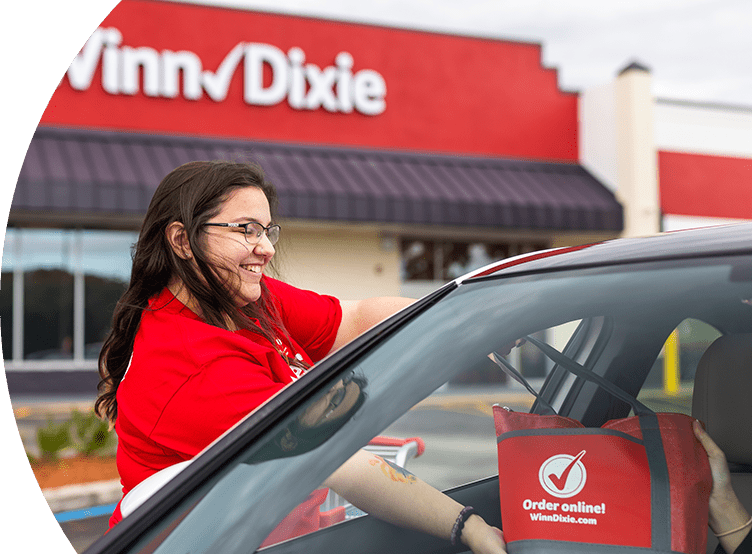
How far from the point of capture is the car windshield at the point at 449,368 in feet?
3.62

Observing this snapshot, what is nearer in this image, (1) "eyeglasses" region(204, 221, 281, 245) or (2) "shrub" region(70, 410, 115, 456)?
(1) "eyeglasses" region(204, 221, 281, 245)

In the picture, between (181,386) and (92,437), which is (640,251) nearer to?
(181,386)

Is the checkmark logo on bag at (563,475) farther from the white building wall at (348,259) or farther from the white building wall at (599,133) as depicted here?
the white building wall at (599,133)

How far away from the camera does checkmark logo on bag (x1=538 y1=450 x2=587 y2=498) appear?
1.27 metres

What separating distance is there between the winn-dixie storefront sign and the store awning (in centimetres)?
34

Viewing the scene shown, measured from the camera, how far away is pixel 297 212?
10430 mm

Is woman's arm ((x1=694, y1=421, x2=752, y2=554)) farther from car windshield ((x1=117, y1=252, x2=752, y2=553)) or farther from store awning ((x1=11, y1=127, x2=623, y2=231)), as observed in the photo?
store awning ((x1=11, y1=127, x2=623, y2=231))

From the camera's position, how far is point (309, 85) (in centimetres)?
1184

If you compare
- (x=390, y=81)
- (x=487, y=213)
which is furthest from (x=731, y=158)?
(x=390, y=81)

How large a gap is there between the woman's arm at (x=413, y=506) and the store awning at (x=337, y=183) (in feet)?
28.0

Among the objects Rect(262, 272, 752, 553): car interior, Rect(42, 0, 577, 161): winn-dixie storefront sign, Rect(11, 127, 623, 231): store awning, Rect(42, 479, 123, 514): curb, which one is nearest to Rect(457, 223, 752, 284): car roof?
Rect(262, 272, 752, 553): car interior

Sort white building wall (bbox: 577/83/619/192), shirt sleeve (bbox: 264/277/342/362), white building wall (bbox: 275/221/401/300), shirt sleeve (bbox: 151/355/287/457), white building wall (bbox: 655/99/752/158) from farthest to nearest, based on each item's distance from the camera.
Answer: white building wall (bbox: 655/99/752/158), white building wall (bbox: 577/83/619/192), white building wall (bbox: 275/221/401/300), shirt sleeve (bbox: 264/277/342/362), shirt sleeve (bbox: 151/355/287/457)

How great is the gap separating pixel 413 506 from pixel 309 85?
11192 mm

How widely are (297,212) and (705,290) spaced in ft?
30.9
